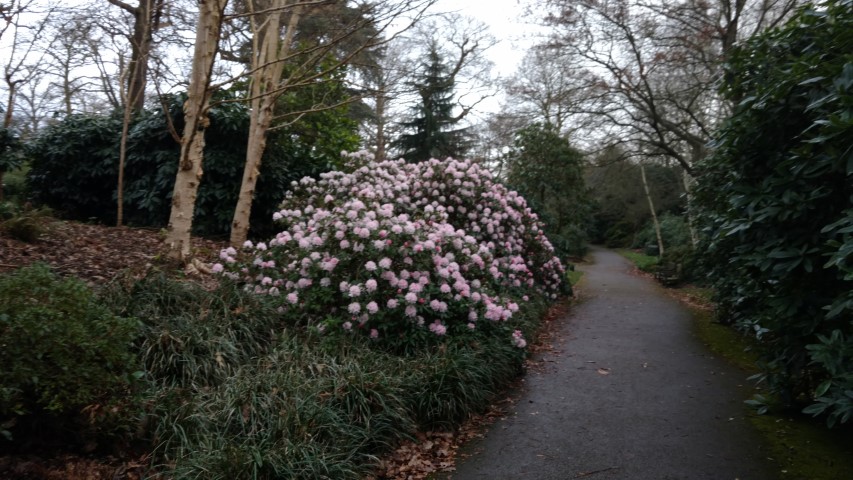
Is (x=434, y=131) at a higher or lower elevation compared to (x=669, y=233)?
higher

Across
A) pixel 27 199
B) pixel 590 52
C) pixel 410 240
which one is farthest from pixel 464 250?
pixel 27 199

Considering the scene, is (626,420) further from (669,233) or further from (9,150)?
(669,233)

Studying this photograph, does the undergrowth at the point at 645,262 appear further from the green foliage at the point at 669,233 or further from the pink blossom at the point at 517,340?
the pink blossom at the point at 517,340

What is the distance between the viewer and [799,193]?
3.65 meters

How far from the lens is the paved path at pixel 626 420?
12.9 feet

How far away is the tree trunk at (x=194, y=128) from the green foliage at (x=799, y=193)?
217 inches

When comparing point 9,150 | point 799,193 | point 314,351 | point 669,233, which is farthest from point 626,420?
point 669,233

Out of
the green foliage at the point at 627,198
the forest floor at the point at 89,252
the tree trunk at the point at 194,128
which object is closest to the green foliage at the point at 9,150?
the forest floor at the point at 89,252

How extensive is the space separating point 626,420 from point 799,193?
236 cm

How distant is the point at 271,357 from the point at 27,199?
10.3 metres

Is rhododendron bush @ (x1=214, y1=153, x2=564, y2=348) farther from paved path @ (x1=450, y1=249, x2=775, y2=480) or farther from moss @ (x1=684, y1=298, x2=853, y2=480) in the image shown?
moss @ (x1=684, y1=298, x2=853, y2=480)

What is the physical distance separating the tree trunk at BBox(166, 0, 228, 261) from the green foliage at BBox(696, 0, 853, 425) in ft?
18.1

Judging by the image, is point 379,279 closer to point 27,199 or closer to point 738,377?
point 738,377

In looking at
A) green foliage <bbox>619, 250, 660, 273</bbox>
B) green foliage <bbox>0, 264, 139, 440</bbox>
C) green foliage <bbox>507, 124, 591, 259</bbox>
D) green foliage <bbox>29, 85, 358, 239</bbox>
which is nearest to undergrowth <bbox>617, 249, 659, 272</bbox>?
green foliage <bbox>619, 250, 660, 273</bbox>
